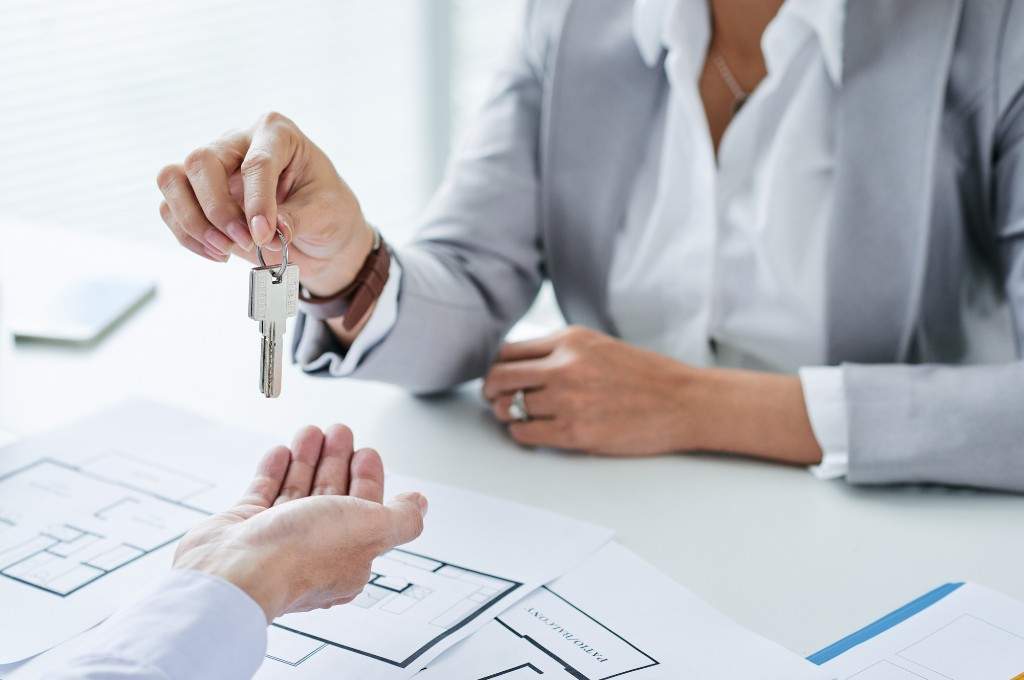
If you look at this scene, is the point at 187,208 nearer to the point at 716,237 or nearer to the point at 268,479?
the point at 268,479

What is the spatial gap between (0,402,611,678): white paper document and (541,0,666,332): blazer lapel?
383mm

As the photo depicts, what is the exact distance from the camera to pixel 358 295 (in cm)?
97

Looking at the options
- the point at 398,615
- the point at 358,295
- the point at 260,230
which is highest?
the point at 260,230

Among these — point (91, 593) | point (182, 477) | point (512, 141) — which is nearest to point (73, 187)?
point (512, 141)

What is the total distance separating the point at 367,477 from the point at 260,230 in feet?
0.62

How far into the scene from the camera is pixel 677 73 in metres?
1.09

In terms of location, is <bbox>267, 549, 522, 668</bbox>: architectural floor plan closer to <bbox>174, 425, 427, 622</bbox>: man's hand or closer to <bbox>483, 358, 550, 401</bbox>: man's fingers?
<bbox>174, 425, 427, 622</bbox>: man's hand

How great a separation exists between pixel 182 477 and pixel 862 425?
0.56 m

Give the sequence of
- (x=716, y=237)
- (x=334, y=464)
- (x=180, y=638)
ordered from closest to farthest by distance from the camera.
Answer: (x=180, y=638) < (x=334, y=464) < (x=716, y=237)

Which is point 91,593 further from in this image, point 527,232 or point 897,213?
point 897,213

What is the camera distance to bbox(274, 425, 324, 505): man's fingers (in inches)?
29.7

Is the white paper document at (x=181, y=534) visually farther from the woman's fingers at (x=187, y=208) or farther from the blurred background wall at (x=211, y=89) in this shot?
the blurred background wall at (x=211, y=89)

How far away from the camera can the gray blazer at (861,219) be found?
90 cm

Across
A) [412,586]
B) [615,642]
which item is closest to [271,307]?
[412,586]
